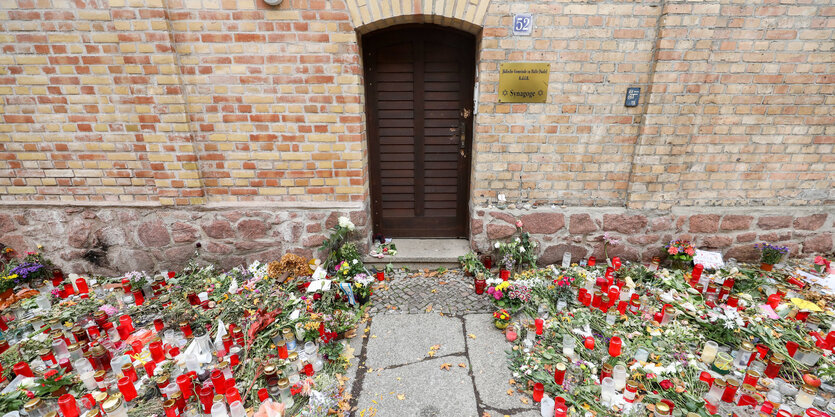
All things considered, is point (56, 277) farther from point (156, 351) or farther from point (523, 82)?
point (523, 82)

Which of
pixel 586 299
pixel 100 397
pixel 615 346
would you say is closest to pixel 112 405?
pixel 100 397

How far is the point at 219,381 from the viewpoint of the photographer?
2.30 meters

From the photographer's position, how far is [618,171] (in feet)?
12.1

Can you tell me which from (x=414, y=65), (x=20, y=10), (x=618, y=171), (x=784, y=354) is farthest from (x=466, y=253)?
(x=20, y=10)

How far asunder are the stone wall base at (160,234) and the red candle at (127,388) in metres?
1.66

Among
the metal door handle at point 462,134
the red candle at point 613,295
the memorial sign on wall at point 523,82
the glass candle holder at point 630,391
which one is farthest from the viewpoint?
the metal door handle at point 462,134

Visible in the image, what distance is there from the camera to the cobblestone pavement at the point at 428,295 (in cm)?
336

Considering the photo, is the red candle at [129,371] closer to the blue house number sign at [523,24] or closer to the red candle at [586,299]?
the red candle at [586,299]

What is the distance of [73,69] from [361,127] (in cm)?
264

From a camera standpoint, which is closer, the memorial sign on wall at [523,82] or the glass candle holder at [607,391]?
the glass candle holder at [607,391]

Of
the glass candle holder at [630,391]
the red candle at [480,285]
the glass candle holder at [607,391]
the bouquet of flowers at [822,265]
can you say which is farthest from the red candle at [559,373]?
the bouquet of flowers at [822,265]

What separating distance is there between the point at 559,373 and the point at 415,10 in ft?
10.3

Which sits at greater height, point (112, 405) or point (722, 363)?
point (112, 405)

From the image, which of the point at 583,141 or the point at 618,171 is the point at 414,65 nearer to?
the point at 583,141
